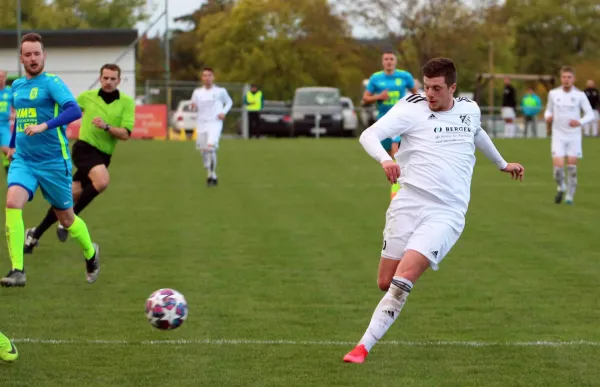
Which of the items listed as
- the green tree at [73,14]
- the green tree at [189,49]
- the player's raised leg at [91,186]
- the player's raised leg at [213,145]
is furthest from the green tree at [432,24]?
the player's raised leg at [91,186]

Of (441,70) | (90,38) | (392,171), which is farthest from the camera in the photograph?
(90,38)

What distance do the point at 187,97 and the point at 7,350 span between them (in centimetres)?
3856

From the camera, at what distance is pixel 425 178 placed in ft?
22.6

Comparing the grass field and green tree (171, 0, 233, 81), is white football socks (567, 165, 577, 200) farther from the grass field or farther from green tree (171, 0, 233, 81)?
green tree (171, 0, 233, 81)

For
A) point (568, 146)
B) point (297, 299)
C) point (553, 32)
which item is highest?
point (553, 32)

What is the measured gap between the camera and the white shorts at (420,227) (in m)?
6.73

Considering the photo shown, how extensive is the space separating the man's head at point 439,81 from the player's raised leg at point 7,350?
113 inches

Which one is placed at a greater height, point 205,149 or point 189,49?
point 189,49

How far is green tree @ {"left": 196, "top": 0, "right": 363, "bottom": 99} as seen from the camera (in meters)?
62.9

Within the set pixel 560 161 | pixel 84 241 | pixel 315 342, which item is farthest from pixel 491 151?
pixel 560 161

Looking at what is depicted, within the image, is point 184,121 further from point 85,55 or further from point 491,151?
point 491,151

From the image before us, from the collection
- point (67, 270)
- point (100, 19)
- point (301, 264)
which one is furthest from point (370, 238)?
point (100, 19)

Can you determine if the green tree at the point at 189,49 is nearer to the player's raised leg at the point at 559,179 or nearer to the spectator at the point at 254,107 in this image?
the spectator at the point at 254,107

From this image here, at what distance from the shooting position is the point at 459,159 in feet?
22.9
